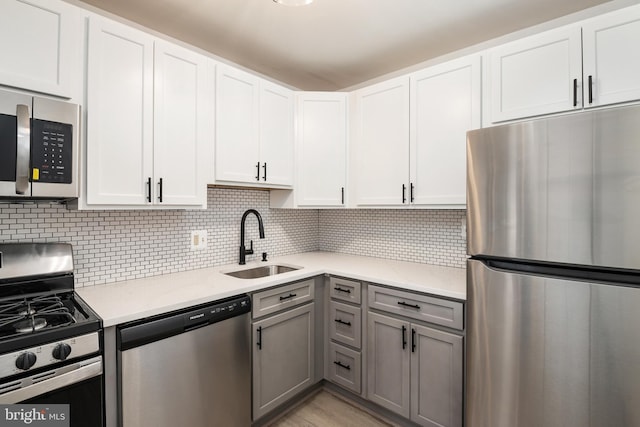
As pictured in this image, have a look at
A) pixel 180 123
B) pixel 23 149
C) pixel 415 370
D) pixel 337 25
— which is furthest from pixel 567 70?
pixel 23 149

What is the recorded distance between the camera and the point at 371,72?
2730 millimetres

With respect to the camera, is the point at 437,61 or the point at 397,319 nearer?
the point at 397,319

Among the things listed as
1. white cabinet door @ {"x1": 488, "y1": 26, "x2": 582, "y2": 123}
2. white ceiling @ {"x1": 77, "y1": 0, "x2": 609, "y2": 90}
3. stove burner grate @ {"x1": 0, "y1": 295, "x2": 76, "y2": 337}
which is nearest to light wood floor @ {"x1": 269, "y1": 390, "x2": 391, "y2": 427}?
stove burner grate @ {"x1": 0, "y1": 295, "x2": 76, "y2": 337}

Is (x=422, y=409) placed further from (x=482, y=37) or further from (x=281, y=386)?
(x=482, y=37)

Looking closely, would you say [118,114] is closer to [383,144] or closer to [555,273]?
[383,144]

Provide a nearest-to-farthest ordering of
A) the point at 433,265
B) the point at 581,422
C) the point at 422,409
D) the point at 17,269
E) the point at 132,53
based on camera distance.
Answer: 1. the point at 581,422
2. the point at 17,269
3. the point at 132,53
4. the point at 422,409
5. the point at 433,265

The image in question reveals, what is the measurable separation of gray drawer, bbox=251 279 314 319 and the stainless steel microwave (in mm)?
1056

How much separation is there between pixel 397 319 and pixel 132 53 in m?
2.07

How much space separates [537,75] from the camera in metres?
1.69

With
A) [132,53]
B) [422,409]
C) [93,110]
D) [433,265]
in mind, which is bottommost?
[422,409]

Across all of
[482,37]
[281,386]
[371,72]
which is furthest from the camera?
[371,72]

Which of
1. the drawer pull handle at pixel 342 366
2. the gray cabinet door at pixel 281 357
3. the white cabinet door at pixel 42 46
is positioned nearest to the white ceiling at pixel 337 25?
the white cabinet door at pixel 42 46

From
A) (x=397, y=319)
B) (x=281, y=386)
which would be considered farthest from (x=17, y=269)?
(x=397, y=319)

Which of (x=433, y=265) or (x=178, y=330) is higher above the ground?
(x=433, y=265)
